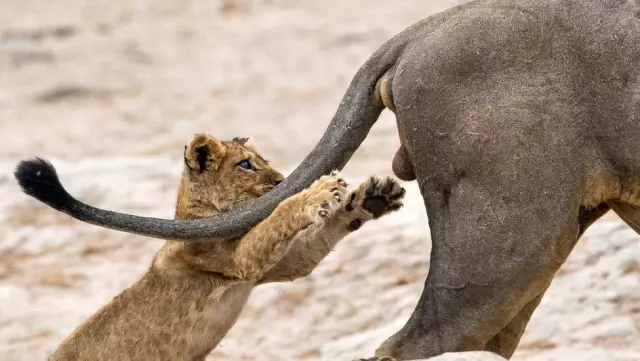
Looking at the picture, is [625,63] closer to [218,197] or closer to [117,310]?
[218,197]

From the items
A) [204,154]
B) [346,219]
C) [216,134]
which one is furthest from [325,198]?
[216,134]

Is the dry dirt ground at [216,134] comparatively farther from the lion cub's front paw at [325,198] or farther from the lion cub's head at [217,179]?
the lion cub's front paw at [325,198]

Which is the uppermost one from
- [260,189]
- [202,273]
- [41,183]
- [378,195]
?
→ [260,189]

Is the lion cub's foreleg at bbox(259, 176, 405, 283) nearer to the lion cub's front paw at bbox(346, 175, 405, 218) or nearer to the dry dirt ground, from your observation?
the lion cub's front paw at bbox(346, 175, 405, 218)

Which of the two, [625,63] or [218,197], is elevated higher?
[218,197]

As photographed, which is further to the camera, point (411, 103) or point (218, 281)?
point (218, 281)

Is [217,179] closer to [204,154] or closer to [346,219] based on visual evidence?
[204,154]

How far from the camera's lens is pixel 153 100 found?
13609 millimetres

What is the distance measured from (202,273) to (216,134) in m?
6.88

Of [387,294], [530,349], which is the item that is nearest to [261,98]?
[387,294]

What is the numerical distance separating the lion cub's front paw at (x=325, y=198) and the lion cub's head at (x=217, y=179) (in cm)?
58

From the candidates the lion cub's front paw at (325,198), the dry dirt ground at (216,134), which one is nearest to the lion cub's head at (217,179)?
the lion cub's front paw at (325,198)

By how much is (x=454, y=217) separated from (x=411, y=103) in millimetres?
416

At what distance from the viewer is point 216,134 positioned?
40.0 ft
